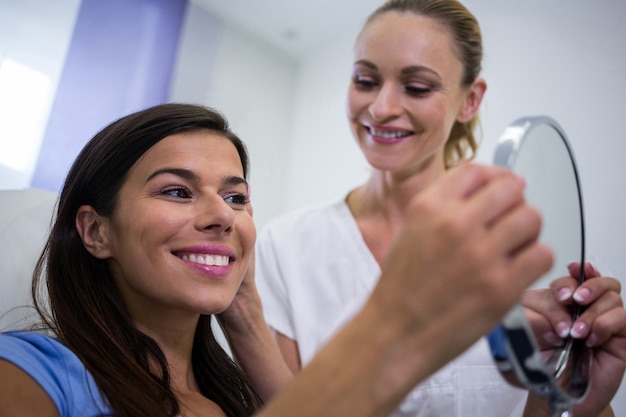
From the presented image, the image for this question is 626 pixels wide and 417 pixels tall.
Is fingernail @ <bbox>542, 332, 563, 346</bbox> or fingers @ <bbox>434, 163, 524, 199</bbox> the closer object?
fingers @ <bbox>434, 163, 524, 199</bbox>

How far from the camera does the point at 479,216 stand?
299mm

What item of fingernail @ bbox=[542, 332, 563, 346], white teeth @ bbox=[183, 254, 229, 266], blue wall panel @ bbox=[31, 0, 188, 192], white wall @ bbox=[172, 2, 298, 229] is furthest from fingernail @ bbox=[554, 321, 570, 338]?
white wall @ bbox=[172, 2, 298, 229]

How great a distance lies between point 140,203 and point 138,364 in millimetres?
206

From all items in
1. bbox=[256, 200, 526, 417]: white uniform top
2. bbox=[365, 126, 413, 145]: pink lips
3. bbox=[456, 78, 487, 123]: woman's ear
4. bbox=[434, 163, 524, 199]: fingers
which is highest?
bbox=[456, 78, 487, 123]: woman's ear

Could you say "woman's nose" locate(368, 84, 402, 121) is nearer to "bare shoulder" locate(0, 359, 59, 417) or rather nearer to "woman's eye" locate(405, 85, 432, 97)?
"woman's eye" locate(405, 85, 432, 97)

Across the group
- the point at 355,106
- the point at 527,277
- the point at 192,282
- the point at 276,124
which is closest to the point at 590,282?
the point at 527,277

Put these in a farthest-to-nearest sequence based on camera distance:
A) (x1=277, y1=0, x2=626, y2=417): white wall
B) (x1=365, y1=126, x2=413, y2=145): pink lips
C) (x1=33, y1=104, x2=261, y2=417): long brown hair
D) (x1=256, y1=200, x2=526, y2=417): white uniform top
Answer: (x1=277, y1=0, x2=626, y2=417): white wall < (x1=365, y1=126, x2=413, y2=145): pink lips < (x1=256, y1=200, x2=526, y2=417): white uniform top < (x1=33, y1=104, x2=261, y2=417): long brown hair

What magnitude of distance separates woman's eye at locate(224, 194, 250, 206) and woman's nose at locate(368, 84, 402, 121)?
1.12 ft

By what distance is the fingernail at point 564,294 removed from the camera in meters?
0.59

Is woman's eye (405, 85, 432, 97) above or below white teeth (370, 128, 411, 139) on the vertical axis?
above

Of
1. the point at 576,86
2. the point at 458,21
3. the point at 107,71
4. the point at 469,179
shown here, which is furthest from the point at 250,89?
the point at 469,179

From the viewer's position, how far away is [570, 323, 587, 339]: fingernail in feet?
1.93

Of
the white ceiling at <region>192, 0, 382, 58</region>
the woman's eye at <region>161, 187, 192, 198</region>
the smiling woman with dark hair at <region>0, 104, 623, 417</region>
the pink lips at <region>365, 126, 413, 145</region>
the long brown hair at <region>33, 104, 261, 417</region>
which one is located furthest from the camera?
the white ceiling at <region>192, 0, 382, 58</region>

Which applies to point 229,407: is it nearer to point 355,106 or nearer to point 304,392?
point 304,392
